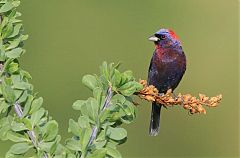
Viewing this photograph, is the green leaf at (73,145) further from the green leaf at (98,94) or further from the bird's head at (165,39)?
the bird's head at (165,39)

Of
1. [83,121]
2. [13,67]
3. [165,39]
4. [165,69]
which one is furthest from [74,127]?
[165,39]

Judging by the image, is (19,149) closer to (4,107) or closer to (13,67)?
(4,107)

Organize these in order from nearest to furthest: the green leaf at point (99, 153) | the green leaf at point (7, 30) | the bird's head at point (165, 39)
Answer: the green leaf at point (99, 153) → the green leaf at point (7, 30) → the bird's head at point (165, 39)

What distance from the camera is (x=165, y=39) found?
461cm

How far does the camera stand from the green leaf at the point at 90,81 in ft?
5.50

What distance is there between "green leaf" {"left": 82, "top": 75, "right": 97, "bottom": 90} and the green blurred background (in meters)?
4.52

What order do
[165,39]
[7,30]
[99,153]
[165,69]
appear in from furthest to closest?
1. [165,39]
2. [165,69]
3. [7,30]
4. [99,153]

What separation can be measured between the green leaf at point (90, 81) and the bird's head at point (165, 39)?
9.50 feet

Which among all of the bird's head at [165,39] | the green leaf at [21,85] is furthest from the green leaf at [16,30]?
the bird's head at [165,39]

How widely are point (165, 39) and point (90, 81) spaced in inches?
117

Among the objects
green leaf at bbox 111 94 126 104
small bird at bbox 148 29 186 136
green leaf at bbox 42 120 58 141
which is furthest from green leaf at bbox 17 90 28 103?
small bird at bbox 148 29 186 136

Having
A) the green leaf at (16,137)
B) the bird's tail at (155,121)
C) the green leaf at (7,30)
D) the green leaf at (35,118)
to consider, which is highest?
the bird's tail at (155,121)

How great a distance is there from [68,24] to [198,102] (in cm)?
606

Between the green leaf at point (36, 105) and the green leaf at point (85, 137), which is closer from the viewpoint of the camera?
the green leaf at point (85, 137)
